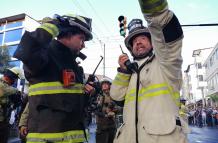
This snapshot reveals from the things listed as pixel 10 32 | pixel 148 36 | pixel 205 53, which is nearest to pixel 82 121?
pixel 148 36

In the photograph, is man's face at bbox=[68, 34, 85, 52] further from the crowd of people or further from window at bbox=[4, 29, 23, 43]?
window at bbox=[4, 29, 23, 43]

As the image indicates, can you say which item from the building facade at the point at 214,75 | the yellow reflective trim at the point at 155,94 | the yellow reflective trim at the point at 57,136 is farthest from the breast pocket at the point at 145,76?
the building facade at the point at 214,75

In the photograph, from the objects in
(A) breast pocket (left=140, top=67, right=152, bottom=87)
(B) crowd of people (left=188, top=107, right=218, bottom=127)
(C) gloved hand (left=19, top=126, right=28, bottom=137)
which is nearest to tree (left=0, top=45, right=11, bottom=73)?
(C) gloved hand (left=19, top=126, right=28, bottom=137)

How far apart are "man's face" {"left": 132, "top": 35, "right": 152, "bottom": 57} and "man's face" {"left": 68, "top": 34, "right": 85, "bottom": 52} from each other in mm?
680

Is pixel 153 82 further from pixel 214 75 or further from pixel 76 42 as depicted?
pixel 214 75

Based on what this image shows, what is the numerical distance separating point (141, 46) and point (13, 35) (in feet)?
119

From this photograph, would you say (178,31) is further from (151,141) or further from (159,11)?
(151,141)

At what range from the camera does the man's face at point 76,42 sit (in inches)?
131

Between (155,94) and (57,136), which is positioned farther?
(155,94)

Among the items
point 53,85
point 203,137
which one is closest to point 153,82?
point 53,85

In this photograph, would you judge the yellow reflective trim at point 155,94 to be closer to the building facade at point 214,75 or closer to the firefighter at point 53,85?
the firefighter at point 53,85

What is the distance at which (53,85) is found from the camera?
2908 millimetres

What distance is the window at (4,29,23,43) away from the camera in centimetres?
3619

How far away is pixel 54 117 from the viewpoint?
2773 mm
